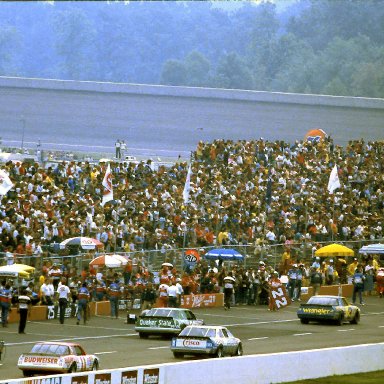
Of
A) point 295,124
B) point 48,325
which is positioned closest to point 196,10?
Answer: point 295,124

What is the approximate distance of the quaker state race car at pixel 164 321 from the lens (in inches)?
1358

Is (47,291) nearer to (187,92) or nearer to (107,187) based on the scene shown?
(107,187)

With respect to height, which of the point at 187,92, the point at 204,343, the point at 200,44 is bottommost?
the point at 204,343

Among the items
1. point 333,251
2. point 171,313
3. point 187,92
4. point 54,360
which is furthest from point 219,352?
point 187,92

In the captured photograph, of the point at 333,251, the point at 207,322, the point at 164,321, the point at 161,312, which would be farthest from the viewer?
the point at 333,251

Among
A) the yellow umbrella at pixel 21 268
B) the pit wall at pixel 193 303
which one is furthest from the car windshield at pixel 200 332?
the pit wall at pixel 193 303

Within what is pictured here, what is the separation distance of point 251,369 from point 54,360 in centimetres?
408

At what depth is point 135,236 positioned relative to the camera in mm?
42469

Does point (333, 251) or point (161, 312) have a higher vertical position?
point (333, 251)

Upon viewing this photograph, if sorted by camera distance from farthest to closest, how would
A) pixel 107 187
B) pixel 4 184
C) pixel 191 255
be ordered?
1. pixel 191 255
2. pixel 107 187
3. pixel 4 184

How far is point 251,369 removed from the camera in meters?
26.0

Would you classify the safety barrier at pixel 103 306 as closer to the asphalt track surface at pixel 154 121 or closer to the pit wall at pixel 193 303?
the pit wall at pixel 193 303

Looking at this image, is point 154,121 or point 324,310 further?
point 154,121

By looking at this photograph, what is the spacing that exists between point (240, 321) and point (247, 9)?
118801 mm
